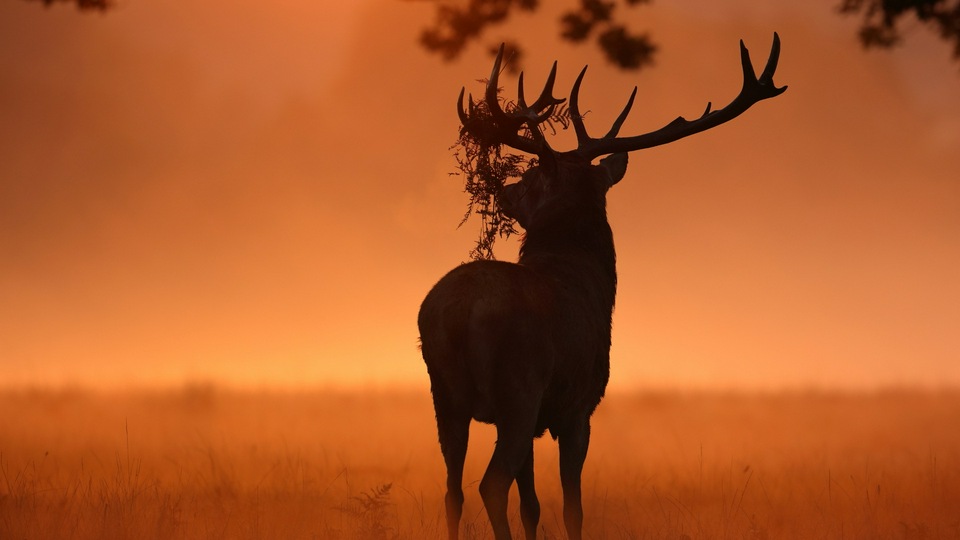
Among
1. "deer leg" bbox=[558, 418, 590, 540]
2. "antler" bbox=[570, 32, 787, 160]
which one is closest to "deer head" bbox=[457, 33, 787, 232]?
"antler" bbox=[570, 32, 787, 160]

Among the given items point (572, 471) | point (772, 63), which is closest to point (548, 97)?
point (772, 63)

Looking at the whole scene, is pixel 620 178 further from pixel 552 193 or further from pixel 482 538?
pixel 482 538

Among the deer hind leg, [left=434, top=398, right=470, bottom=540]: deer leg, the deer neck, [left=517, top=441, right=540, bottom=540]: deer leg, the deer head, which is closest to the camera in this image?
the deer hind leg

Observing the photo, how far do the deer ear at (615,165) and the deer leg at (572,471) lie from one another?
8.31ft

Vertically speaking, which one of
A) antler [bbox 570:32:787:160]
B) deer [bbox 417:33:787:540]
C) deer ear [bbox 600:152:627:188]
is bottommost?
deer [bbox 417:33:787:540]

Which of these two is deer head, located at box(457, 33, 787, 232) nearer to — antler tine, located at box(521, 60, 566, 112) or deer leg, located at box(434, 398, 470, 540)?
antler tine, located at box(521, 60, 566, 112)

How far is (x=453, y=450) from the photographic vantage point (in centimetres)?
831

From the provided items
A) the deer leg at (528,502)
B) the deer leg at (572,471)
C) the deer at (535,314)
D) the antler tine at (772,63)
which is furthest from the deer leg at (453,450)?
the antler tine at (772,63)

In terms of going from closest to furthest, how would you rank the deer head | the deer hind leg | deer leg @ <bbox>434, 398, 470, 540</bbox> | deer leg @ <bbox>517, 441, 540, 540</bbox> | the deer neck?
the deer hind leg → deer leg @ <bbox>434, 398, 470, 540</bbox> → deer leg @ <bbox>517, 441, 540, 540</bbox> → the deer neck → the deer head

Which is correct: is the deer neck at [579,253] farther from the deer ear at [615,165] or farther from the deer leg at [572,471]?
the deer leg at [572,471]

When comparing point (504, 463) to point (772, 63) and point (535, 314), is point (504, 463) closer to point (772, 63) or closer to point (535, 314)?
point (535, 314)

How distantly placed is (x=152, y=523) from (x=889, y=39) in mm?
8352

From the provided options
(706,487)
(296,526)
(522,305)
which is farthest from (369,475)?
(522,305)

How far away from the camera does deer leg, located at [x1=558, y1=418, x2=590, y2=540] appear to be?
29.2ft
